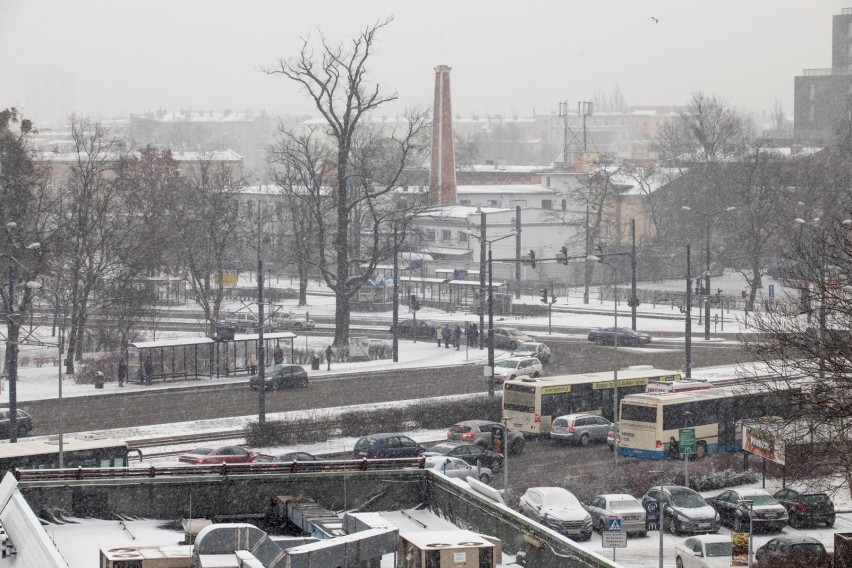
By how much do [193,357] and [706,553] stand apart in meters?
24.4

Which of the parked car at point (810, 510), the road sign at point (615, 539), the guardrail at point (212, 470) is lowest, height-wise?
the parked car at point (810, 510)

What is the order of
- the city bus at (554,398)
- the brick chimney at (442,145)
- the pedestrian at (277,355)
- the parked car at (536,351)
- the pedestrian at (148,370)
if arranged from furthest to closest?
the brick chimney at (442,145), the parked car at (536,351), the pedestrian at (277,355), the pedestrian at (148,370), the city bus at (554,398)

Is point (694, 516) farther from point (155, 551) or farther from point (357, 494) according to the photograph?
point (155, 551)

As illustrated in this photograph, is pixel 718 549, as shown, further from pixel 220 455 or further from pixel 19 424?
pixel 19 424

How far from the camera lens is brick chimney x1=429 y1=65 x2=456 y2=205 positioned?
85.1m

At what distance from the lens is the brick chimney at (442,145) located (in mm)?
85062

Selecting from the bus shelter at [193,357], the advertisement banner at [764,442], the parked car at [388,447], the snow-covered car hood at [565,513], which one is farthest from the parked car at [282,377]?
the snow-covered car hood at [565,513]

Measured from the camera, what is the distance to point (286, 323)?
2207 inches

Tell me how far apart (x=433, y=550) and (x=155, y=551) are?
2128 millimetres

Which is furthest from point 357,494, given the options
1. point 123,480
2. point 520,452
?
point 520,452

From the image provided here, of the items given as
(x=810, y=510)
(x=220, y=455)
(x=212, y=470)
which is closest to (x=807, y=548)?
(x=810, y=510)

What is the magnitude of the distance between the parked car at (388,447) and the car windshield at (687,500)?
21.5 feet

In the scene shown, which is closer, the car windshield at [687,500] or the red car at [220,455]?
the car windshield at [687,500]

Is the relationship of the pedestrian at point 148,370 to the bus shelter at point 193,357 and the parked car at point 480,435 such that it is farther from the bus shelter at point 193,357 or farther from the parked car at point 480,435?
the parked car at point 480,435
